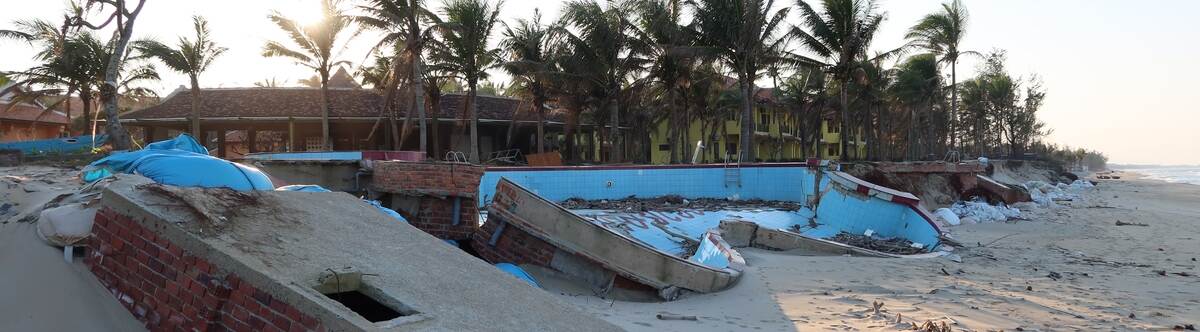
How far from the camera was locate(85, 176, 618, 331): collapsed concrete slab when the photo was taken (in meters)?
3.34

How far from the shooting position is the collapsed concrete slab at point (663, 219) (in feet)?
24.0

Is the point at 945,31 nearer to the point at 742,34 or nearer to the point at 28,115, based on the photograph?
the point at 742,34

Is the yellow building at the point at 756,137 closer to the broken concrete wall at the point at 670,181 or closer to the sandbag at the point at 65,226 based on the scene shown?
the broken concrete wall at the point at 670,181

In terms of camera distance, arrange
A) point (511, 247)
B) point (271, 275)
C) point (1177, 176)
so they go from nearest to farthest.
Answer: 1. point (271, 275)
2. point (511, 247)
3. point (1177, 176)

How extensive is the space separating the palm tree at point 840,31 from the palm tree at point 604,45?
5862 millimetres

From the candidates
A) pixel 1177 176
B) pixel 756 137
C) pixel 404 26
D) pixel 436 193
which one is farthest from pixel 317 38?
pixel 1177 176

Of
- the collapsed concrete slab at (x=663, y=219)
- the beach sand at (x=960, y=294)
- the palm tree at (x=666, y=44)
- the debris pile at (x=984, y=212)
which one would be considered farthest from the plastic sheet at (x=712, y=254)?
the palm tree at (x=666, y=44)

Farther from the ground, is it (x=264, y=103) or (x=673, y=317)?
(x=264, y=103)

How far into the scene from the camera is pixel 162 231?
3.62 m

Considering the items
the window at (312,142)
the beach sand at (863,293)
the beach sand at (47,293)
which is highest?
the window at (312,142)

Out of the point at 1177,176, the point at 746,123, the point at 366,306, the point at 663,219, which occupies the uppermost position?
the point at 746,123

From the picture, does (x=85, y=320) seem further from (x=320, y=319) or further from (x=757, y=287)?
(x=757, y=287)

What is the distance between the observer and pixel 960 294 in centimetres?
702

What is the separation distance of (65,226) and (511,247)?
14.0ft
